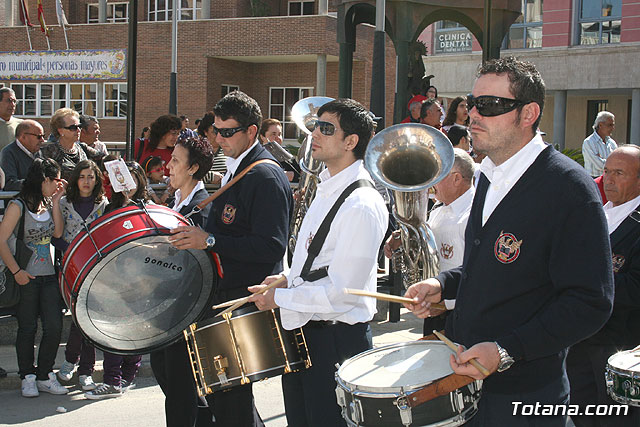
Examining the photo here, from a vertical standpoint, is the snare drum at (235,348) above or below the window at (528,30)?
below

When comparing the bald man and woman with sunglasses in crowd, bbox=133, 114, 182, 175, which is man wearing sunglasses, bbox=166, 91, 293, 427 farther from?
woman with sunglasses in crowd, bbox=133, 114, 182, 175

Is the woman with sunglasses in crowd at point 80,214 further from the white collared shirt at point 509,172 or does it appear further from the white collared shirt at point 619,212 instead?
the white collared shirt at point 509,172

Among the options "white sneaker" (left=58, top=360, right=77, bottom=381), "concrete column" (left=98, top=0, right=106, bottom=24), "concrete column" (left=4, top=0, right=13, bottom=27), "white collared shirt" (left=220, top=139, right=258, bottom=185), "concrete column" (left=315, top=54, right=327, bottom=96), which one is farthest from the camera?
"concrete column" (left=4, top=0, right=13, bottom=27)

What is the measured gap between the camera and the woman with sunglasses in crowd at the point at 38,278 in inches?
231

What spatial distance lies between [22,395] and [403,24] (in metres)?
9.20

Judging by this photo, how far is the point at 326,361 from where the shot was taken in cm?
356

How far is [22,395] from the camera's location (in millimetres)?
5891

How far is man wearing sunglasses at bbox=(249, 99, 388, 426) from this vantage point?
3338 mm

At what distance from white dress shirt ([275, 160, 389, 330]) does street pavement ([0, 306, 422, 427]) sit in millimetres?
2198

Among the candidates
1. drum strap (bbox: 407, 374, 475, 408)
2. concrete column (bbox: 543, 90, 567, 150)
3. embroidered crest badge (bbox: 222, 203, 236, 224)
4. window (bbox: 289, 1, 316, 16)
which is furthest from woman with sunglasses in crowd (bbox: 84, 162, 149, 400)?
window (bbox: 289, 1, 316, 16)

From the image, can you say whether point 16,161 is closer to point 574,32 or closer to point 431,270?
point 431,270

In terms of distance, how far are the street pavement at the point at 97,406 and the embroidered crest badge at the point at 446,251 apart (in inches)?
68.4

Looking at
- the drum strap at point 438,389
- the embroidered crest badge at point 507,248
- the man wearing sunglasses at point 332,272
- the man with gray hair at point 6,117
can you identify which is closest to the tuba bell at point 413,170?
the man wearing sunglasses at point 332,272

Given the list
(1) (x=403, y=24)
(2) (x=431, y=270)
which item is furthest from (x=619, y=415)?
(1) (x=403, y=24)
